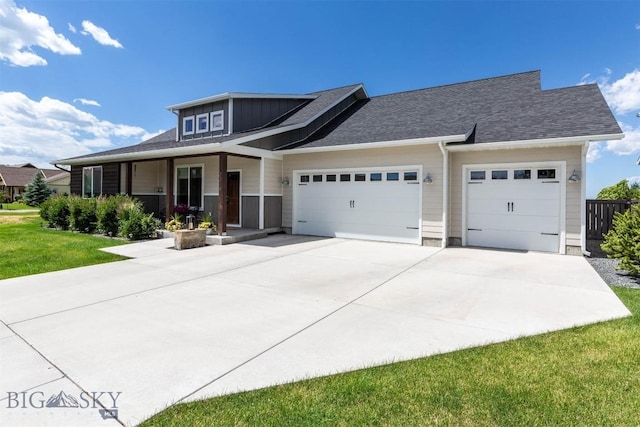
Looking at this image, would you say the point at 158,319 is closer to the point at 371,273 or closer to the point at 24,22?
the point at 371,273

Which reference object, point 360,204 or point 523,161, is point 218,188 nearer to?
point 360,204

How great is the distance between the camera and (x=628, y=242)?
19.8ft

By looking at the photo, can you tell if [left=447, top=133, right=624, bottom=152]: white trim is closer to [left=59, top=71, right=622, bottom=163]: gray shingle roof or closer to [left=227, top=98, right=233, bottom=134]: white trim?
[left=59, top=71, right=622, bottom=163]: gray shingle roof

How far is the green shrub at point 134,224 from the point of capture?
10253mm

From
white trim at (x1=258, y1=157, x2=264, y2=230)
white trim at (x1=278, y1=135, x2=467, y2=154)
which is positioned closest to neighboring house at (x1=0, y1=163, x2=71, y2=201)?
white trim at (x1=258, y1=157, x2=264, y2=230)

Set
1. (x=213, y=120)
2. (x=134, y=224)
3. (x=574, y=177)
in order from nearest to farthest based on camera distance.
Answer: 1. (x=574, y=177)
2. (x=134, y=224)
3. (x=213, y=120)

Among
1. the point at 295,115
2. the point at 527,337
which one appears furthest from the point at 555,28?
the point at 527,337

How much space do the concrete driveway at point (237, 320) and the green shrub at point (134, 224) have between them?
3651mm

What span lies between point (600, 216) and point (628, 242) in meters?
4.40

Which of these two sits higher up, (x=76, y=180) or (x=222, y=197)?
(x=76, y=180)

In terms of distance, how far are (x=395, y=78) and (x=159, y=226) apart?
1405cm

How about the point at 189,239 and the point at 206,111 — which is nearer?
the point at 189,239

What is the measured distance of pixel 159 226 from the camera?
11.4 meters

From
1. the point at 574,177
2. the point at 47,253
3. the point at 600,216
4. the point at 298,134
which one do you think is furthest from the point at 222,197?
the point at 600,216
